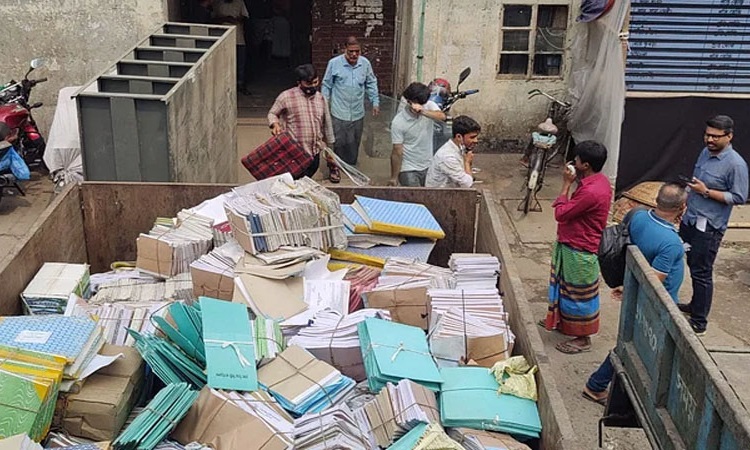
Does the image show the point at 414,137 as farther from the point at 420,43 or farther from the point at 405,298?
the point at 405,298

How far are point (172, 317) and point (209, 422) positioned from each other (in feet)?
2.21

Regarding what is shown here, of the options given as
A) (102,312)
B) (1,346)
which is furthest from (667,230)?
(1,346)

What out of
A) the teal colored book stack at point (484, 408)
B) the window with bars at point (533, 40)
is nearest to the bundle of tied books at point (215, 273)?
the teal colored book stack at point (484, 408)

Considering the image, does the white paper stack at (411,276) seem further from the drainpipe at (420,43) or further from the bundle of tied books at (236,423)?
the drainpipe at (420,43)

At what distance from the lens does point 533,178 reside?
28.0ft

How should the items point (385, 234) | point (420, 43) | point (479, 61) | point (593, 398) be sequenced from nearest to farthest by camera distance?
point (385, 234) < point (593, 398) < point (420, 43) < point (479, 61)

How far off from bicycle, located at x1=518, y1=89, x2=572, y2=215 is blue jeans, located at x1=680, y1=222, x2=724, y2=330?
2392mm

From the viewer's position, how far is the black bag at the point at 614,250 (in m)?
5.23

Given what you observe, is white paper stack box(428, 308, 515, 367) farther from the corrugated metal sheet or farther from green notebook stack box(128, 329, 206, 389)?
the corrugated metal sheet

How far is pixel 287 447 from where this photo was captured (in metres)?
3.32

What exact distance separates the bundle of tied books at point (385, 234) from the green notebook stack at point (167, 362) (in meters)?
1.64

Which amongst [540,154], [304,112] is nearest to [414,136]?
[304,112]

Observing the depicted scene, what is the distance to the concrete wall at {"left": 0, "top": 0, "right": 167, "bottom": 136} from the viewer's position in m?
9.59

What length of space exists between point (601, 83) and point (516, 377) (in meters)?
5.88
